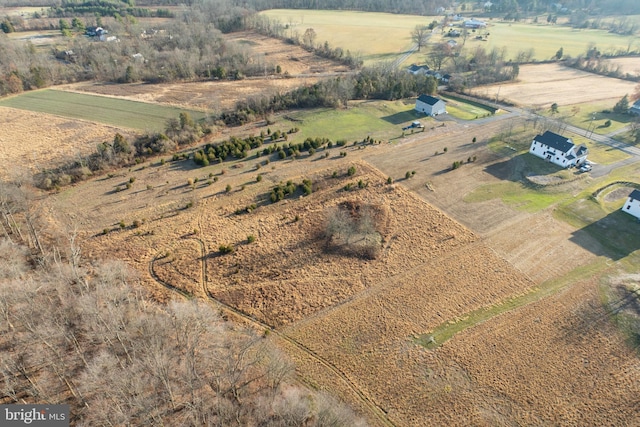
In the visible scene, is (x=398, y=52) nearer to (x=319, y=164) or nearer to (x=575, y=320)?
(x=319, y=164)

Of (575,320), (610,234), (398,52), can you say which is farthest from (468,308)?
(398,52)

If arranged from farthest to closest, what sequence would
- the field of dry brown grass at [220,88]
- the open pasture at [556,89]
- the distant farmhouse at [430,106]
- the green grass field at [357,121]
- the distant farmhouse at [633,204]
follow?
the open pasture at [556,89], the field of dry brown grass at [220,88], the distant farmhouse at [430,106], the green grass field at [357,121], the distant farmhouse at [633,204]

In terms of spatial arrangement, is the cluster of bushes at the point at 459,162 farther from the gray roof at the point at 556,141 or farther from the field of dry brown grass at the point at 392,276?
the gray roof at the point at 556,141

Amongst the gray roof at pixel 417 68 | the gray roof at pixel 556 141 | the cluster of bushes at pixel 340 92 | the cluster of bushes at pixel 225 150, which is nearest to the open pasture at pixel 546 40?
the gray roof at pixel 417 68

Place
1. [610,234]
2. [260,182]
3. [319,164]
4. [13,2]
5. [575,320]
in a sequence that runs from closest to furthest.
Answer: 1. [575,320]
2. [610,234]
3. [260,182]
4. [319,164]
5. [13,2]

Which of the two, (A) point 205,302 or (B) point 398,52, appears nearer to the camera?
(A) point 205,302

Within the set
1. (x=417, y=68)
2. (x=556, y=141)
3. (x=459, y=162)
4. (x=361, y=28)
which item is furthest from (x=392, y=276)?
(x=361, y=28)

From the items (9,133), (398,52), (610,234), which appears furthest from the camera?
(398,52)

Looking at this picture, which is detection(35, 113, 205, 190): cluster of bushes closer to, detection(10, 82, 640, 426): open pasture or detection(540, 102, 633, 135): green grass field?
detection(10, 82, 640, 426): open pasture
